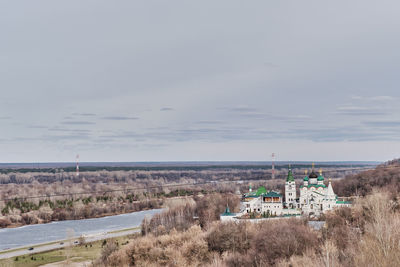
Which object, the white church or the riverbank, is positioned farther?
the white church

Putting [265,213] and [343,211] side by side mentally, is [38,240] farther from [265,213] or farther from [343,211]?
[343,211]

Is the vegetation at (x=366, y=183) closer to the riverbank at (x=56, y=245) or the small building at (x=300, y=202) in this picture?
the small building at (x=300, y=202)

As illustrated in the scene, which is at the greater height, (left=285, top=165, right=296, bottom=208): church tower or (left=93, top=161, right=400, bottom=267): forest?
(left=285, top=165, right=296, bottom=208): church tower

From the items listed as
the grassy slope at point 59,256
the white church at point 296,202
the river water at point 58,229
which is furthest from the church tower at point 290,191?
the grassy slope at point 59,256

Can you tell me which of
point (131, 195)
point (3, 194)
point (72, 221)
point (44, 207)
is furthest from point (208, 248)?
point (3, 194)

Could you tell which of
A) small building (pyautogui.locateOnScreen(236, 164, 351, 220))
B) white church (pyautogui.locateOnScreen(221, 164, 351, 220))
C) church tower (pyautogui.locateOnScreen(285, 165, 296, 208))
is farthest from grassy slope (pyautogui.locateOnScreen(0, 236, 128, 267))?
church tower (pyautogui.locateOnScreen(285, 165, 296, 208))

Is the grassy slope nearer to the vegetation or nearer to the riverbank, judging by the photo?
the riverbank

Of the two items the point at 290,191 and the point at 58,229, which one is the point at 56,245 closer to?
the point at 58,229
